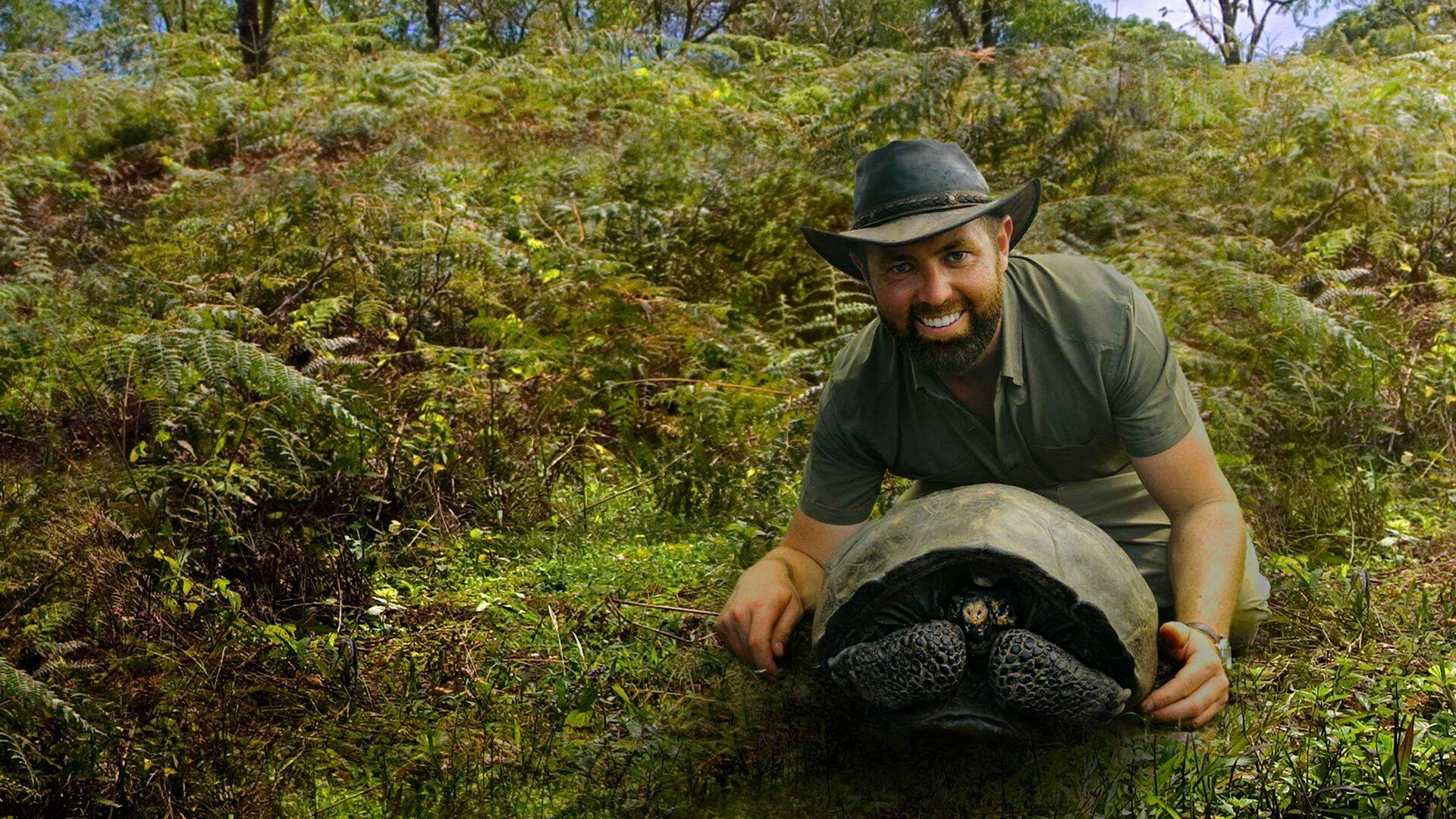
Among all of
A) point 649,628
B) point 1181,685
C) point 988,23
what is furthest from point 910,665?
point 988,23

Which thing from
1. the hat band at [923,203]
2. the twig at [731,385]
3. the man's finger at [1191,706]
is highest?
the hat band at [923,203]

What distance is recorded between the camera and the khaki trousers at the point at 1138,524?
130 inches

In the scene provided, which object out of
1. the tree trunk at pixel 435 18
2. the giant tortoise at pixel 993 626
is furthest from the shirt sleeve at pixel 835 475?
the tree trunk at pixel 435 18

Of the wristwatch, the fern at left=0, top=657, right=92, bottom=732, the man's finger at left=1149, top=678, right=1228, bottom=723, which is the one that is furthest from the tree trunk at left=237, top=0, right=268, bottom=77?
the man's finger at left=1149, top=678, right=1228, bottom=723

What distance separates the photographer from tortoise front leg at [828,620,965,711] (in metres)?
2.49

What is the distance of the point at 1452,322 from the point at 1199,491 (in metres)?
3.49

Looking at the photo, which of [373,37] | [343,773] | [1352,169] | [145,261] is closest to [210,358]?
[343,773]

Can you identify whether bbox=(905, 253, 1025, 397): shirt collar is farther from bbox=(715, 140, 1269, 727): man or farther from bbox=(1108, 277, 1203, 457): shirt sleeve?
bbox=(1108, 277, 1203, 457): shirt sleeve

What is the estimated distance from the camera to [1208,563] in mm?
2938

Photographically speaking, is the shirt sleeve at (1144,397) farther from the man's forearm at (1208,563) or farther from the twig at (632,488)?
the twig at (632,488)

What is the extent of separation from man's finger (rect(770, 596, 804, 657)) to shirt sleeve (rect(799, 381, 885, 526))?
295 millimetres

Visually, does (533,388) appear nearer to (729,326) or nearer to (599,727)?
(729,326)

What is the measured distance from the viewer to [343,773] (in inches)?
116

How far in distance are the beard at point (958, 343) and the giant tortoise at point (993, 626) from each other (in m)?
0.42
